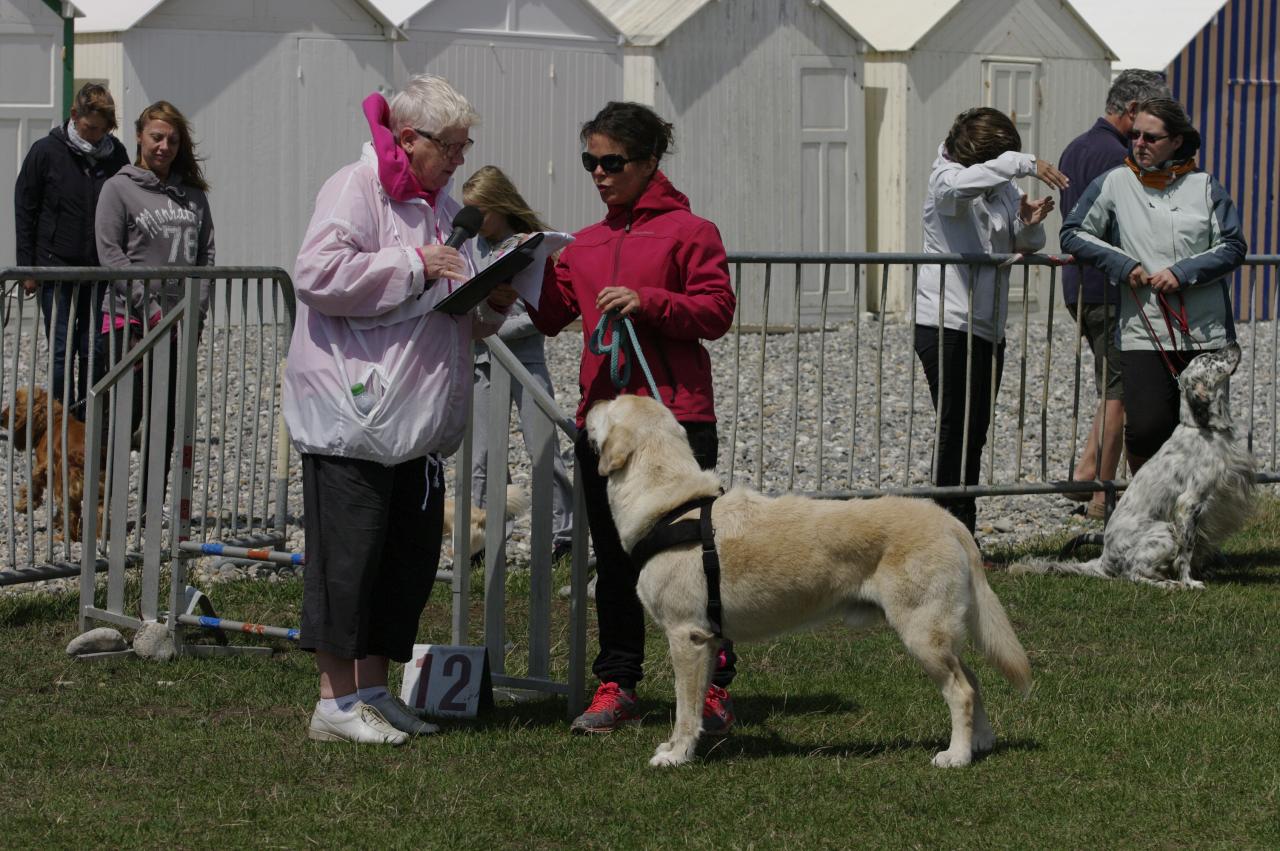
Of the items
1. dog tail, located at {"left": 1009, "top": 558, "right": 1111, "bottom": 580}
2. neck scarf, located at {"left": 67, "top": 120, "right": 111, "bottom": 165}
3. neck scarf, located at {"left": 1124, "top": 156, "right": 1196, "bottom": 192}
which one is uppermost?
neck scarf, located at {"left": 67, "top": 120, "right": 111, "bottom": 165}

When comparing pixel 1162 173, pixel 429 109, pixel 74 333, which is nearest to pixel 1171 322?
pixel 1162 173

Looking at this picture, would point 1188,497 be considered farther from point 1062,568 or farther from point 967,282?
point 967,282

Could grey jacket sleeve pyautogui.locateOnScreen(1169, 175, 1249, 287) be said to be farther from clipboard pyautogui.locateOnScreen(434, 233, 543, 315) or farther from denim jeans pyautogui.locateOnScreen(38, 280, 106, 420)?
denim jeans pyautogui.locateOnScreen(38, 280, 106, 420)

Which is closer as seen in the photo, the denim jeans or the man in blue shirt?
the denim jeans

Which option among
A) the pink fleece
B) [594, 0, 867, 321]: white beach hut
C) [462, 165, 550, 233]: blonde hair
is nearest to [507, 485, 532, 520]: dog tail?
[462, 165, 550, 233]: blonde hair

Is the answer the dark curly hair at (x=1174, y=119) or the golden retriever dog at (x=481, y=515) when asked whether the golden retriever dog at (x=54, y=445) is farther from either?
the dark curly hair at (x=1174, y=119)

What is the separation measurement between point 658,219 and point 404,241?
2.48 ft

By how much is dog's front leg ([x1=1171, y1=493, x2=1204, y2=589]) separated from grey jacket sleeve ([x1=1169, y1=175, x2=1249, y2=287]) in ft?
3.25

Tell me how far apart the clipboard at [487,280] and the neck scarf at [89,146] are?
495 centimetres

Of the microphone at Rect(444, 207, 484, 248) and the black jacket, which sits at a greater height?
the black jacket

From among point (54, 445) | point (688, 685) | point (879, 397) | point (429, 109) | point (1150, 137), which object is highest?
point (1150, 137)

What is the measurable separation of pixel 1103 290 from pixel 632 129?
174 inches

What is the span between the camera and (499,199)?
748 centimetres

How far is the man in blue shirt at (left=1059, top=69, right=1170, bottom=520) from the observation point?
8.79 metres
